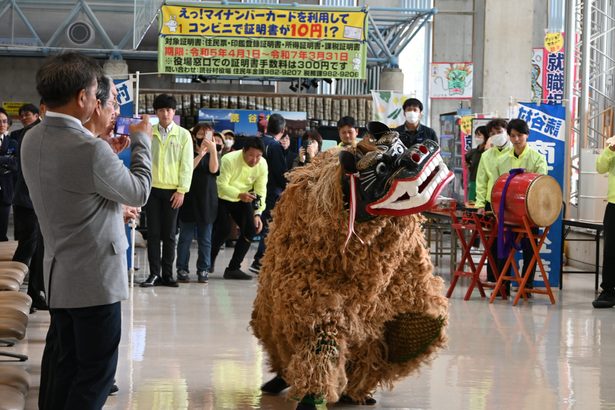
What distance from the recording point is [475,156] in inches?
488

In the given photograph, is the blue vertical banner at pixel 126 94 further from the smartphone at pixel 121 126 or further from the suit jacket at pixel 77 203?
the suit jacket at pixel 77 203

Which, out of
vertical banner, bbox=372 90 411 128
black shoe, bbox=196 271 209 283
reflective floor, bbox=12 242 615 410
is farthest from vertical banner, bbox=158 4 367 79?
reflective floor, bbox=12 242 615 410

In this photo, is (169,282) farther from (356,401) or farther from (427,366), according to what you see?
(356,401)

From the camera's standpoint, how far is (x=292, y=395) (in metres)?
4.60

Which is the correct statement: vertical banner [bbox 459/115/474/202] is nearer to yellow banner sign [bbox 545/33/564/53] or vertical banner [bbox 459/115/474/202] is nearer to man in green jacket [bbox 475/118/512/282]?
man in green jacket [bbox 475/118/512/282]

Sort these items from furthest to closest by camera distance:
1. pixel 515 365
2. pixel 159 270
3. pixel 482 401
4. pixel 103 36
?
pixel 103 36
pixel 159 270
pixel 515 365
pixel 482 401

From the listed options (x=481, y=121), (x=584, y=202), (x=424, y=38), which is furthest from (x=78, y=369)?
(x=424, y=38)

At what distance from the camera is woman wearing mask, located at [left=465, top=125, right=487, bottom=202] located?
12.2 m

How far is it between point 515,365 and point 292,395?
2247mm

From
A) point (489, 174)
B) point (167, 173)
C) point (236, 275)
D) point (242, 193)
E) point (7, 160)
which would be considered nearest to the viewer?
point (167, 173)

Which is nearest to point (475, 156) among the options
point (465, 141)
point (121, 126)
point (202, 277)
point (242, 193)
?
point (465, 141)

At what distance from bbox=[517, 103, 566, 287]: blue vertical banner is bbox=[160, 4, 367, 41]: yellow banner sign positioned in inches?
239

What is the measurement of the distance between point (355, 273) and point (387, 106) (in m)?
12.4

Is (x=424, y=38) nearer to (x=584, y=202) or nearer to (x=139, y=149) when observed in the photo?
(x=584, y=202)
